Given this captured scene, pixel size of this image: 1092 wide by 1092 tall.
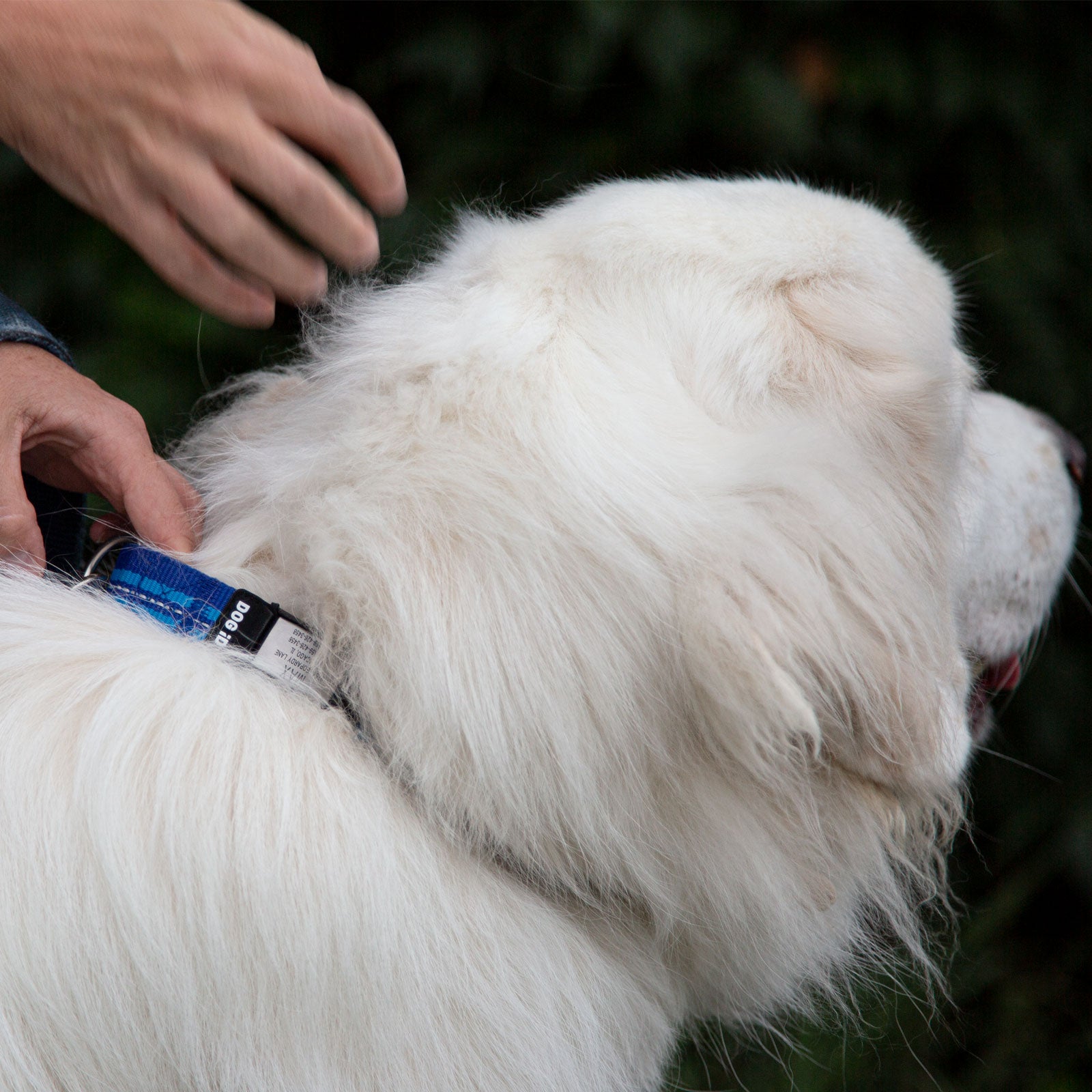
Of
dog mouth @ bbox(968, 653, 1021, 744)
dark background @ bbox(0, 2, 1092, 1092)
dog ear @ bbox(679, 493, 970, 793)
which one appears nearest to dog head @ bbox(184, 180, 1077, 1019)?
dog ear @ bbox(679, 493, 970, 793)

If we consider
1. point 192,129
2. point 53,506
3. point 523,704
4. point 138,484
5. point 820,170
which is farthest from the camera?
point 820,170

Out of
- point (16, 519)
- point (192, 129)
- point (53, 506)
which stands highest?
point (192, 129)

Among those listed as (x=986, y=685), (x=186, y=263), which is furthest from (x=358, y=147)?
(x=986, y=685)

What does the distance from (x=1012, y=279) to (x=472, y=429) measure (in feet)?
5.04

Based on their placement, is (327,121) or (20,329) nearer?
(327,121)

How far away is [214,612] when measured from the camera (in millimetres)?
829

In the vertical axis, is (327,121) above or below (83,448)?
above

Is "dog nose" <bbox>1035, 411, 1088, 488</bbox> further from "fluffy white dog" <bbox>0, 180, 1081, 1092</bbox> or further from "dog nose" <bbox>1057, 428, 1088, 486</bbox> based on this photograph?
"fluffy white dog" <bbox>0, 180, 1081, 1092</bbox>

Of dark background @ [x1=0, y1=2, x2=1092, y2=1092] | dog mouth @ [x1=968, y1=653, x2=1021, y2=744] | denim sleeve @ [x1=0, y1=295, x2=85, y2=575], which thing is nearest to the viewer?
denim sleeve @ [x1=0, y1=295, x2=85, y2=575]

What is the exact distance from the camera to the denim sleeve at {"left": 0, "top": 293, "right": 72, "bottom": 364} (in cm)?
97

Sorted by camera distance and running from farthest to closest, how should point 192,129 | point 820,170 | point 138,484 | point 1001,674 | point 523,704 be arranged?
point 820,170, point 1001,674, point 138,484, point 523,704, point 192,129

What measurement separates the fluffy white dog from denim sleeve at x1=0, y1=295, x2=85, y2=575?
0.73 feet

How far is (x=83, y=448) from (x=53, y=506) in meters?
0.19

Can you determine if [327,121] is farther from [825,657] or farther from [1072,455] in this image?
[1072,455]
